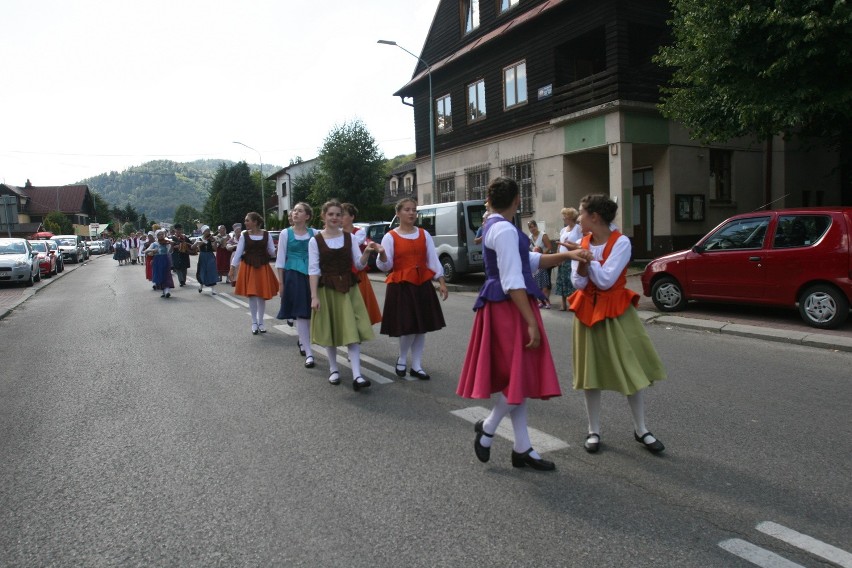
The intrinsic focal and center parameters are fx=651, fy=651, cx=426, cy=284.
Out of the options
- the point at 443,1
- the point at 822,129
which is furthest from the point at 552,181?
the point at 443,1

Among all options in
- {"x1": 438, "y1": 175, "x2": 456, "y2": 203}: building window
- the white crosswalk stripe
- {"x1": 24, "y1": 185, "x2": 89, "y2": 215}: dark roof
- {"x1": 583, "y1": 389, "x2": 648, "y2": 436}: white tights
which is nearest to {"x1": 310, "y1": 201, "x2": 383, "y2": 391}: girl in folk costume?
the white crosswalk stripe

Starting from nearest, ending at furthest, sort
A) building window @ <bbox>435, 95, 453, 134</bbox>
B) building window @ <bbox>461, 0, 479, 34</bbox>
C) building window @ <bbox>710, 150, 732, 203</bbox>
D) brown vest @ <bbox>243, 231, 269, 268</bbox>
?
1. brown vest @ <bbox>243, 231, 269, 268</bbox>
2. building window @ <bbox>710, 150, 732, 203</bbox>
3. building window @ <bbox>461, 0, 479, 34</bbox>
4. building window @ <bbox>435, 95, 453, 134</bbox>

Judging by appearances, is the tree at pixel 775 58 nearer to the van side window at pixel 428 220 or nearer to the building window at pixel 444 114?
the van side window at pixel 428 220

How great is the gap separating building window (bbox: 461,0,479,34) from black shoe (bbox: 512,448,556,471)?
80.2 ft

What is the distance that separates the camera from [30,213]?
3396 inches

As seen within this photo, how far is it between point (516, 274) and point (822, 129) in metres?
12.8

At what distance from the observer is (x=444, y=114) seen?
28.1 m

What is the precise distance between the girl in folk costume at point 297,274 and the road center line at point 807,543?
5320 millimetres

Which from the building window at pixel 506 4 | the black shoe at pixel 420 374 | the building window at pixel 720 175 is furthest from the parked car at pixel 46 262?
the building window at pixel 720 175

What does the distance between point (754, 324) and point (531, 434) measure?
6.26 metres

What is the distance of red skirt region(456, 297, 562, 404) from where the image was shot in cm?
391

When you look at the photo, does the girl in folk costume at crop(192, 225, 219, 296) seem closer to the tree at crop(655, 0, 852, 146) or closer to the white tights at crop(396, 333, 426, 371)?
the white tights at crop(396, 333, 426, 371)

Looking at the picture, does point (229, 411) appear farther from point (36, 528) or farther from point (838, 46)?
point (838, 46)

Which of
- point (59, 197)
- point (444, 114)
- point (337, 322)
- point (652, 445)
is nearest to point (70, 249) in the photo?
point (444, 114)
